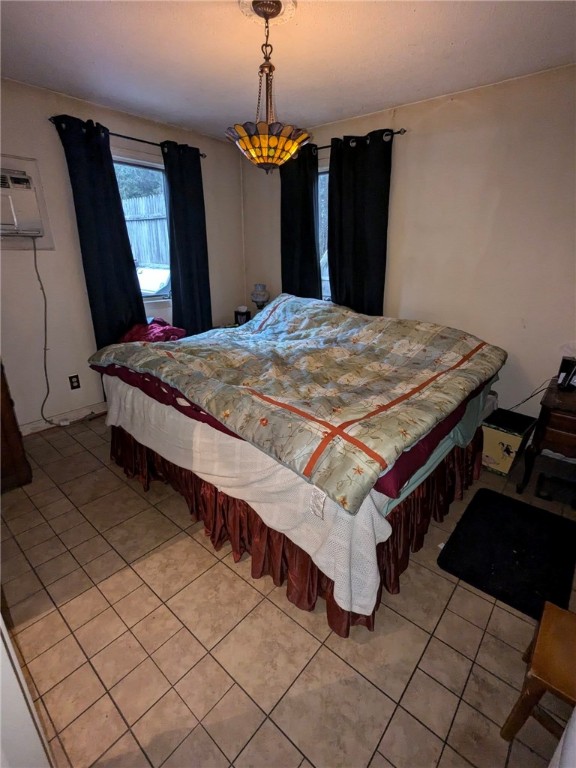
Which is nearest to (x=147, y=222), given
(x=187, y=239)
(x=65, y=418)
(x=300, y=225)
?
(x=187, y=239)

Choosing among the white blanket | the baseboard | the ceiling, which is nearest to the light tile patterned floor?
the white blanket

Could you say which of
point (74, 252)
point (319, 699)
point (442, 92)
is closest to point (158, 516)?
point (319, 699)

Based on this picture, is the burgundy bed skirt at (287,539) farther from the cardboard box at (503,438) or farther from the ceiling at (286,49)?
the ceiling at (286,49)

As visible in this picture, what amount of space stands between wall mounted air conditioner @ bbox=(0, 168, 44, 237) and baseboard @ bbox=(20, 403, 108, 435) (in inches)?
56.7

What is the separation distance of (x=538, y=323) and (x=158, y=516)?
2.83m

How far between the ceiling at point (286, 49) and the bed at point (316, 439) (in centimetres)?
155

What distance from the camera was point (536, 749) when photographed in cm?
114

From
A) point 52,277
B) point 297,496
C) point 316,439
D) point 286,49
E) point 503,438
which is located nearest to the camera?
point 316,439

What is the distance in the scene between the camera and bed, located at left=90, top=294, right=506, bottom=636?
1.28 metres

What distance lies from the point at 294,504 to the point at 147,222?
10.4ft

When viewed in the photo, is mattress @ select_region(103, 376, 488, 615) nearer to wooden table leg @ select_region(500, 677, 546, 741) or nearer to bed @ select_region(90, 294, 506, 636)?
bed @ select_region(90, 294, 506, 636)

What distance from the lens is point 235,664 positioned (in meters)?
1.37

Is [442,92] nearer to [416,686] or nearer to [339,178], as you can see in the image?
[339,178]

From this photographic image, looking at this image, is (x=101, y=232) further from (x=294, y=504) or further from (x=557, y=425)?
(x=557, y=425)
